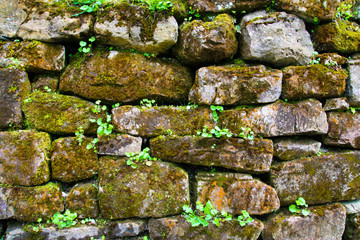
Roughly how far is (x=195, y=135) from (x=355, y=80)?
1775 millimetres

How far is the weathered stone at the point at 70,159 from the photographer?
193cm

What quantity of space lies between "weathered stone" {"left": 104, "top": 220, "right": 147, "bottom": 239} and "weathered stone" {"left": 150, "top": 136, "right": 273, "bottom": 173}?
664mm

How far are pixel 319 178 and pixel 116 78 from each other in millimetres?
2230

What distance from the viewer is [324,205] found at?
7.13ft

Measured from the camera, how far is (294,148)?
2.12m

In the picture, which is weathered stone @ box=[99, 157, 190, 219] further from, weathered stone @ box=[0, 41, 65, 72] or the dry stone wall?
weathered stone @ box=[0, 41, 65, 72]

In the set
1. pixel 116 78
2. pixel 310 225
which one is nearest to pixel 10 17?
pixel 116 78

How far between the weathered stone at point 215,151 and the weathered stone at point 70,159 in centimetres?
60

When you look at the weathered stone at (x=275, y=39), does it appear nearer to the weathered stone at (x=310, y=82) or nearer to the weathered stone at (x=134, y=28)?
the weathered stone at (x=310, y=82)

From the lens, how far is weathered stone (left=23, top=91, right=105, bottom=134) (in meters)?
1.96

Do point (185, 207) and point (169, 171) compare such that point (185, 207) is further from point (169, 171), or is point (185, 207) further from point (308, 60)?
point (308, 60)

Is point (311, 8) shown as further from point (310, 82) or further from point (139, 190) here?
point (139, 190)

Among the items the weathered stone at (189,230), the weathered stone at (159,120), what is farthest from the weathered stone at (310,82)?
the weathered stone at (189,230)

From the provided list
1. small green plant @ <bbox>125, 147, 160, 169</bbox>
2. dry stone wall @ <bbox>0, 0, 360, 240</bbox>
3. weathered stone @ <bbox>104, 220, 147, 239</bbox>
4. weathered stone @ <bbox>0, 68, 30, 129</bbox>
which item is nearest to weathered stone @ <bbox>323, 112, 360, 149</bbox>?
dry stone wall @ <bbox>0, 0, 360, 240</bbox>
